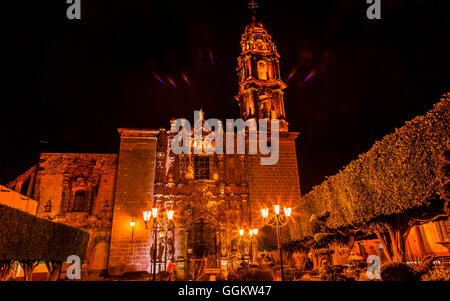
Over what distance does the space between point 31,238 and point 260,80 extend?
698 inches

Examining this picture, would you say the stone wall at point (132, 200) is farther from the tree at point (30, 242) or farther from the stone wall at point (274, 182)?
the stone wall at point (274, 182)

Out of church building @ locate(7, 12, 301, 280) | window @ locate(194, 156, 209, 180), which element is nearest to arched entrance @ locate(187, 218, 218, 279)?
church building @ locate(7, 12, 301, 280)

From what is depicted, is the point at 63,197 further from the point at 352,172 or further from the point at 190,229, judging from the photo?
the point at 352,172

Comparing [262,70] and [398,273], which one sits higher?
[262,70]

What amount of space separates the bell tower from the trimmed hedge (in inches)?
555

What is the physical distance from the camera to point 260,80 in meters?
21.7

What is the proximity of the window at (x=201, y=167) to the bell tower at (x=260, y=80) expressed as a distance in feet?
15.2

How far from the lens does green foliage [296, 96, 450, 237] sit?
603cm

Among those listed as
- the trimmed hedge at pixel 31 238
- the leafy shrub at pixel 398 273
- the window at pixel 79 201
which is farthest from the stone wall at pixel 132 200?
the leafy shrub at pixel 398 273

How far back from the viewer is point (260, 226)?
17.8 meters

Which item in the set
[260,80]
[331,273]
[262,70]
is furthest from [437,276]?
[262,70]

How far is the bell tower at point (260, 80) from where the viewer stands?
69.2ft

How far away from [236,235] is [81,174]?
11.0 m

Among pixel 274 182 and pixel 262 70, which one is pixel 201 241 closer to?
pixel 274 182
